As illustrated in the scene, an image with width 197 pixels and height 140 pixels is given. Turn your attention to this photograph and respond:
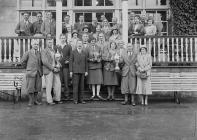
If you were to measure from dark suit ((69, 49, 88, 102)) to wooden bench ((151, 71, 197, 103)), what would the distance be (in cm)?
238

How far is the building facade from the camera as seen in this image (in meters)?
16.7

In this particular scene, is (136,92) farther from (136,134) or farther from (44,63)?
(136,134)

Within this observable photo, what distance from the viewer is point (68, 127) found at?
8344mm

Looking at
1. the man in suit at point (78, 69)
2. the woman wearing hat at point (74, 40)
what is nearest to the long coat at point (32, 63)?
the man in suit at point (78, 69)

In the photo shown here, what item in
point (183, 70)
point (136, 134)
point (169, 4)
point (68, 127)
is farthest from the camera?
point (169, 4)

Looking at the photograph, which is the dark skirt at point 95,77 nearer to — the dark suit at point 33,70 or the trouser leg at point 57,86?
the trouser leg at point 57,86

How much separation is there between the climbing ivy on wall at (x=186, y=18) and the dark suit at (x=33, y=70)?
20.8ft

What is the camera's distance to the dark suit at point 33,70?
38.1 feet

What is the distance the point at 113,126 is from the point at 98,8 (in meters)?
9.23

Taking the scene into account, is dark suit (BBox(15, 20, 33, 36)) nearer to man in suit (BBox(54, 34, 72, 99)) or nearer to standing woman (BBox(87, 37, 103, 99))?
man in suit (BBox(54, 34, 72, 99))

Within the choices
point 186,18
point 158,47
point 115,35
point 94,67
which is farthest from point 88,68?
point 186,18

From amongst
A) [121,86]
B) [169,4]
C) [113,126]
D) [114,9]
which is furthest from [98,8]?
[113,126]

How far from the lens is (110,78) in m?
12.2

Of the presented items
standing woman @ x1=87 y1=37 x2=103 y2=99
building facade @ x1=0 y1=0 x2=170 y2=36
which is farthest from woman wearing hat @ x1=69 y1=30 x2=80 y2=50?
building facade @ x1=0 y1=0 x2=170 y2=36
